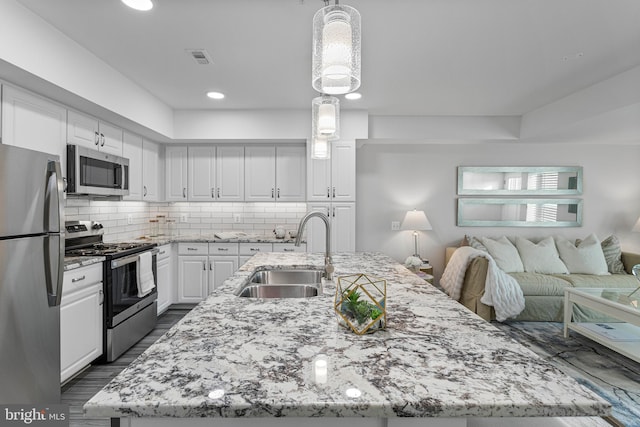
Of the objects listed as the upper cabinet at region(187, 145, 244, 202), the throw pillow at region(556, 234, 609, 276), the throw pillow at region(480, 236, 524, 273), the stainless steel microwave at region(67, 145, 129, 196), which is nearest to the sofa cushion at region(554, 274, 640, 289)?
the throw pillow at region(556, 234, 609, 276)

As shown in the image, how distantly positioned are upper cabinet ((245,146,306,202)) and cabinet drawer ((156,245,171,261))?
1185 millimetres

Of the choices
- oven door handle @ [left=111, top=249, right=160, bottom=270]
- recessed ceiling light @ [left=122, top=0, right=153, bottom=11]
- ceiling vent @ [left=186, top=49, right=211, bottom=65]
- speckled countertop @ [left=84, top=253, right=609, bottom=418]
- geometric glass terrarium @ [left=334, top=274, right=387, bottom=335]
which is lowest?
oven door handle @ [left=111, top=249, right=160, bottom=270]

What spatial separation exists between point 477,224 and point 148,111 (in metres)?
4.44

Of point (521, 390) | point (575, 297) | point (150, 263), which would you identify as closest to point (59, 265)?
point (150, 263)

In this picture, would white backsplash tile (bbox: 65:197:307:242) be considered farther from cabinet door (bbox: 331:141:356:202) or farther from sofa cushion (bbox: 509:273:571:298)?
sofa cushion (bbox: 509:273:571:298)

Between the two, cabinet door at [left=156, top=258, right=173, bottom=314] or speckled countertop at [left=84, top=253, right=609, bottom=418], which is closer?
speckled countertop at [left=84, top=253, right=609, bottom=418]

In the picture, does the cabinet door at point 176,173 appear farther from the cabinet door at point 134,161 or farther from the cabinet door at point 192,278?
the cabinet door at point 192,278


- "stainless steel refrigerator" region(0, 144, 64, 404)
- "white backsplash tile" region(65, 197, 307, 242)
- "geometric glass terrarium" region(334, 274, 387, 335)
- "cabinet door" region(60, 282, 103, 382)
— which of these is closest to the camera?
"geometric glass terrarium" region(334, 274, 387, 335)

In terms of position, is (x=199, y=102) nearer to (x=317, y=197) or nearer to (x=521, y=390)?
(x=317, y=197)

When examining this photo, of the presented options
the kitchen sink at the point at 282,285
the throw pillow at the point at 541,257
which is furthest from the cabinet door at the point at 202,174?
the throw pillow at the point at 541,257

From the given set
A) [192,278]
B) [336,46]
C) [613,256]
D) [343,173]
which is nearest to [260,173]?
[343,173]

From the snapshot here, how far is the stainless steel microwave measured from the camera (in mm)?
2754

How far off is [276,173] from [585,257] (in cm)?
411

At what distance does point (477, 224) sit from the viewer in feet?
15.8
